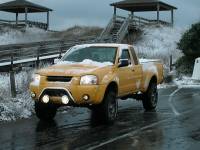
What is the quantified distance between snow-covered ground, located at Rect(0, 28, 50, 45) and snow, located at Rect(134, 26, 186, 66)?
10.9m

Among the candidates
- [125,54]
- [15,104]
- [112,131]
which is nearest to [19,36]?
[15,104]

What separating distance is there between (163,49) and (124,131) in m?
42.3

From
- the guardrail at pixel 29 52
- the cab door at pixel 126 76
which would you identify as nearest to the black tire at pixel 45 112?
the cab door at pixel 126 76

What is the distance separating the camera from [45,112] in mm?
14422

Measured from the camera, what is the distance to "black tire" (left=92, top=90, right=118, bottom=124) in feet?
44.8

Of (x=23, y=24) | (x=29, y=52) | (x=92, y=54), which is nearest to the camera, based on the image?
(x=92, y=54)

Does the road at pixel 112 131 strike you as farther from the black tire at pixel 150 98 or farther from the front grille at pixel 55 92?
the front grille at pixel 55 92

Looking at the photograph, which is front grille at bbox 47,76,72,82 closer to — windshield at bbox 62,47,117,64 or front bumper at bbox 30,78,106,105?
front bumper at bbox 30,78,106,105

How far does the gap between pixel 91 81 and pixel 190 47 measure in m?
24.7

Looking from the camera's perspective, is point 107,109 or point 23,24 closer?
point 107,109

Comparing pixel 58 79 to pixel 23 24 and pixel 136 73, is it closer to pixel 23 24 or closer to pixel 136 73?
pixel 136 73

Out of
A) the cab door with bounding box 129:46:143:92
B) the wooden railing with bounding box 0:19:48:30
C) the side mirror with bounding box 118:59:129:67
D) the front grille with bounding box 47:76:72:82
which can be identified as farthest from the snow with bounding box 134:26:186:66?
the front grille with bounding box 47:76:72:82

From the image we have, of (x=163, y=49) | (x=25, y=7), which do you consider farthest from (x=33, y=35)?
(x=163, y=49)

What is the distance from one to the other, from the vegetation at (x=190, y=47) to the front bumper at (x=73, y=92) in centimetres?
2359
